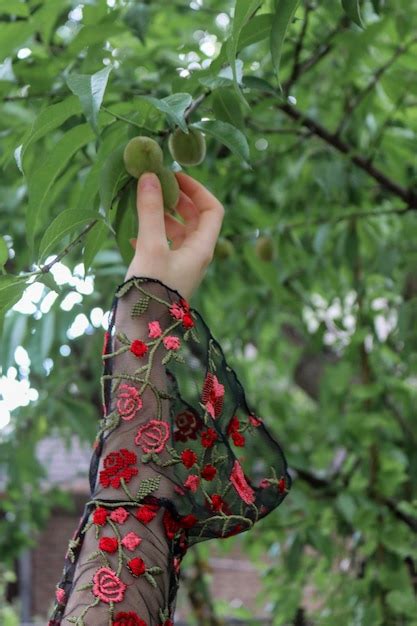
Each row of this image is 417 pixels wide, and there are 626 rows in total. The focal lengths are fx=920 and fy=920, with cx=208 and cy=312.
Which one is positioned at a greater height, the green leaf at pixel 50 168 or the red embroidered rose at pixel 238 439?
the green leaf at pixel 50 168

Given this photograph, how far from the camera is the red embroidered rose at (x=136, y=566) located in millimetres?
879

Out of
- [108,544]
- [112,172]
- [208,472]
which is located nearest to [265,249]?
[112,172]

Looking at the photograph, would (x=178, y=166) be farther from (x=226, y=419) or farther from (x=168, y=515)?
(x=168, y=515)

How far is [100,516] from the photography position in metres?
0.91

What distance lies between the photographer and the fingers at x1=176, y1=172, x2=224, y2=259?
1.06 metres

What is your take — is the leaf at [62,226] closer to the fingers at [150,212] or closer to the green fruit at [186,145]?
the fingers at [150,212]

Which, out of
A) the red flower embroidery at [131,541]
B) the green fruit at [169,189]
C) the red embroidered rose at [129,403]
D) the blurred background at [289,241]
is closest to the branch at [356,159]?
the blurred background at [289,241]

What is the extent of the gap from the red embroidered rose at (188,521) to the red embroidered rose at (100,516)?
0.08m

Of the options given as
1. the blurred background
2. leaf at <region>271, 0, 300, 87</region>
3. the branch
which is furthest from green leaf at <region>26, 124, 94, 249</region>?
the branch

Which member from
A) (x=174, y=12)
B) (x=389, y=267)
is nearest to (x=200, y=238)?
A: (x=389, y=267)

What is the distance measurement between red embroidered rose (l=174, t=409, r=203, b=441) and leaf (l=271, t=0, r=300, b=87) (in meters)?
0.37

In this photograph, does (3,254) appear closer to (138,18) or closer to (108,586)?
(108,586)

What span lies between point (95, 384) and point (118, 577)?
1891 mm

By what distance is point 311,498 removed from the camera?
8.41ft
